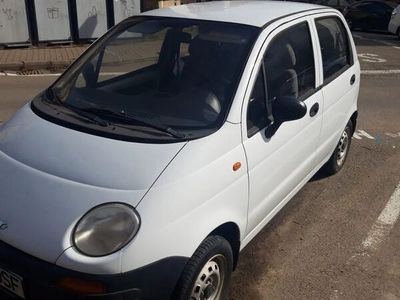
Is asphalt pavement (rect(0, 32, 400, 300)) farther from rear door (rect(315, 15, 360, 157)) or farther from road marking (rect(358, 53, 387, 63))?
road marking (rect(358, 53, 387, 63))

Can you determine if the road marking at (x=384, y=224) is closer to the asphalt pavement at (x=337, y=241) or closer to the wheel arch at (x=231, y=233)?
the asphalt pavement at (x=337, y=241)

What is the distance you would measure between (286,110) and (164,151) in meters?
0.91

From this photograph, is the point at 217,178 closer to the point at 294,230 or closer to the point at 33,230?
the point at 33,230

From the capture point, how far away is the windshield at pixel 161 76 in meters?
2.95

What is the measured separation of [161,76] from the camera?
11.1ft

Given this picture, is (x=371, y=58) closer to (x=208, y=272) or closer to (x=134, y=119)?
(x=134, y=119)

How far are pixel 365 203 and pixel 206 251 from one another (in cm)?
253

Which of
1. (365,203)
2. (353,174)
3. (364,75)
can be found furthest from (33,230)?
(364,75)

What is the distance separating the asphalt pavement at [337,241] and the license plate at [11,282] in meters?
1.44

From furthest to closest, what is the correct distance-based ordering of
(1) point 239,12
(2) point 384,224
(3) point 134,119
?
1. (2) point 384,224
2. (1) point 239,12
3. (3) point 134,119

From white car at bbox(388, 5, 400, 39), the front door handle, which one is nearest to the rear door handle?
the front door handle

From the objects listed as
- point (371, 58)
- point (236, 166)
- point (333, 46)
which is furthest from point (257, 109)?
point (371, 58)

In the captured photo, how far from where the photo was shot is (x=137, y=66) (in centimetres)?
362

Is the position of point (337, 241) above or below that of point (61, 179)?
below
